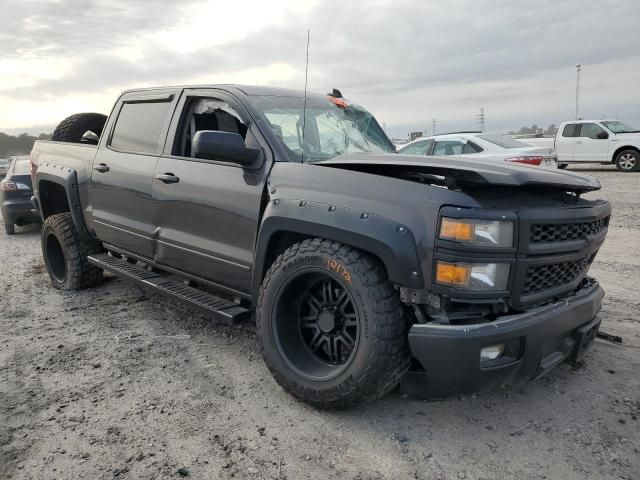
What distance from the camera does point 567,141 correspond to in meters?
18.1

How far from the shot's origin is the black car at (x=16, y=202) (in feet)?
33.4

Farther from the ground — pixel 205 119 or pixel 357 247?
pixel 205 119

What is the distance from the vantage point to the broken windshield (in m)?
3.54

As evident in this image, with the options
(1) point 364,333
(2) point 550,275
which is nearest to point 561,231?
(2) point 550,275

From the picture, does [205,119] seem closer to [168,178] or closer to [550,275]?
[168,178]

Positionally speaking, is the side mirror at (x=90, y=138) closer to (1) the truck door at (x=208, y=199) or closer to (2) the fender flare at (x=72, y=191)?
(2) the fender flare at (x=72, y=191)

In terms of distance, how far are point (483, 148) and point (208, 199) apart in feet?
26.5

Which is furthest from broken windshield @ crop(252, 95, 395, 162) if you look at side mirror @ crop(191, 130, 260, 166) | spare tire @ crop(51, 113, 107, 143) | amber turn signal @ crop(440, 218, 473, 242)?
spare tire @ crop(51, 113, 107, 143)

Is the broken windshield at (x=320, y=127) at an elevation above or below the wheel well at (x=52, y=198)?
above

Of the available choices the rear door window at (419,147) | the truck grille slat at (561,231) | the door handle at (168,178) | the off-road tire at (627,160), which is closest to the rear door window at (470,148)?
the rear door window at (419,147)

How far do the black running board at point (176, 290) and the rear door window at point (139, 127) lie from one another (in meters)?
1.00

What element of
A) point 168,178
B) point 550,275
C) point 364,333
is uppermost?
point 168,178

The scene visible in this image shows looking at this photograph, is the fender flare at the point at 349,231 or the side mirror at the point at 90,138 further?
the side mirror at the point at 90,138

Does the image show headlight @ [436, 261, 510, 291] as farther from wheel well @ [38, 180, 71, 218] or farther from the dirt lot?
wheel well @ [38, 180, 71, 218]
